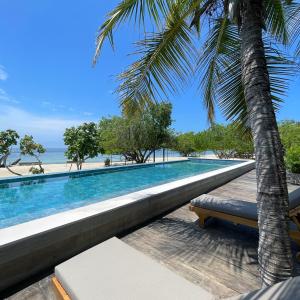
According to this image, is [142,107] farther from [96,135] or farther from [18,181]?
[96,135]

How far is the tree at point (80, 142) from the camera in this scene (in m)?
18.4

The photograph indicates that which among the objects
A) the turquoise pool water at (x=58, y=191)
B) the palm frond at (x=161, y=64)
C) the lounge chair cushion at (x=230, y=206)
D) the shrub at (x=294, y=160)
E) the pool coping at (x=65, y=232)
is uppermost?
the palm frond at (x=161, y=64)

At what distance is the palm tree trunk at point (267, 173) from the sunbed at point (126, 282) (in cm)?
35

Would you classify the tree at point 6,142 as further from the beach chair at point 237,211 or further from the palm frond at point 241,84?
the palm frond at point 241,84

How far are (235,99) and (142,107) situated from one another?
1.63 m

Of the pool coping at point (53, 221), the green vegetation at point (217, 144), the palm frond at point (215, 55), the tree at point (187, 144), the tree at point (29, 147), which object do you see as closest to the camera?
the pool coping at point (53, 221)

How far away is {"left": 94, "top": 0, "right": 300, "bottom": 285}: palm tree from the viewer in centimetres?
177

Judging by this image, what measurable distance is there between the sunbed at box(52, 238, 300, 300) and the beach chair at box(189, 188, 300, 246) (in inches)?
79.3

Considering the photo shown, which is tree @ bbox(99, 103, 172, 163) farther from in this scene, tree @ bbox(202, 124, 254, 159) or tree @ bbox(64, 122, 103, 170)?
tree @ bbox(202, 124, 254, 159)

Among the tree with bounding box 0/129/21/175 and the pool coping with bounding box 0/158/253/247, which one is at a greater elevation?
the tree with bounding box 0/129/21/175

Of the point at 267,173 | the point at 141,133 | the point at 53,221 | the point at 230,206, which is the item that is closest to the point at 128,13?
the point at 267,173

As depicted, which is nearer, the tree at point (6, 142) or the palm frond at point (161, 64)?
the palm frond at point (161, 64)

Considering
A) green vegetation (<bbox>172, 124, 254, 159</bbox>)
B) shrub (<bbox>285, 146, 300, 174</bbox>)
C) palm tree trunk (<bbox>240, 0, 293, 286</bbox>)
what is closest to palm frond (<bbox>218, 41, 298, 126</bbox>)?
palm tree trunk (<bbox>240, 0, 293, 286</bbox>)

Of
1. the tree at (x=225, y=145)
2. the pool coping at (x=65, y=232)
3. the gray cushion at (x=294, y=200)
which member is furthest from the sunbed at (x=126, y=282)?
the tree at (x=225, y=145)
